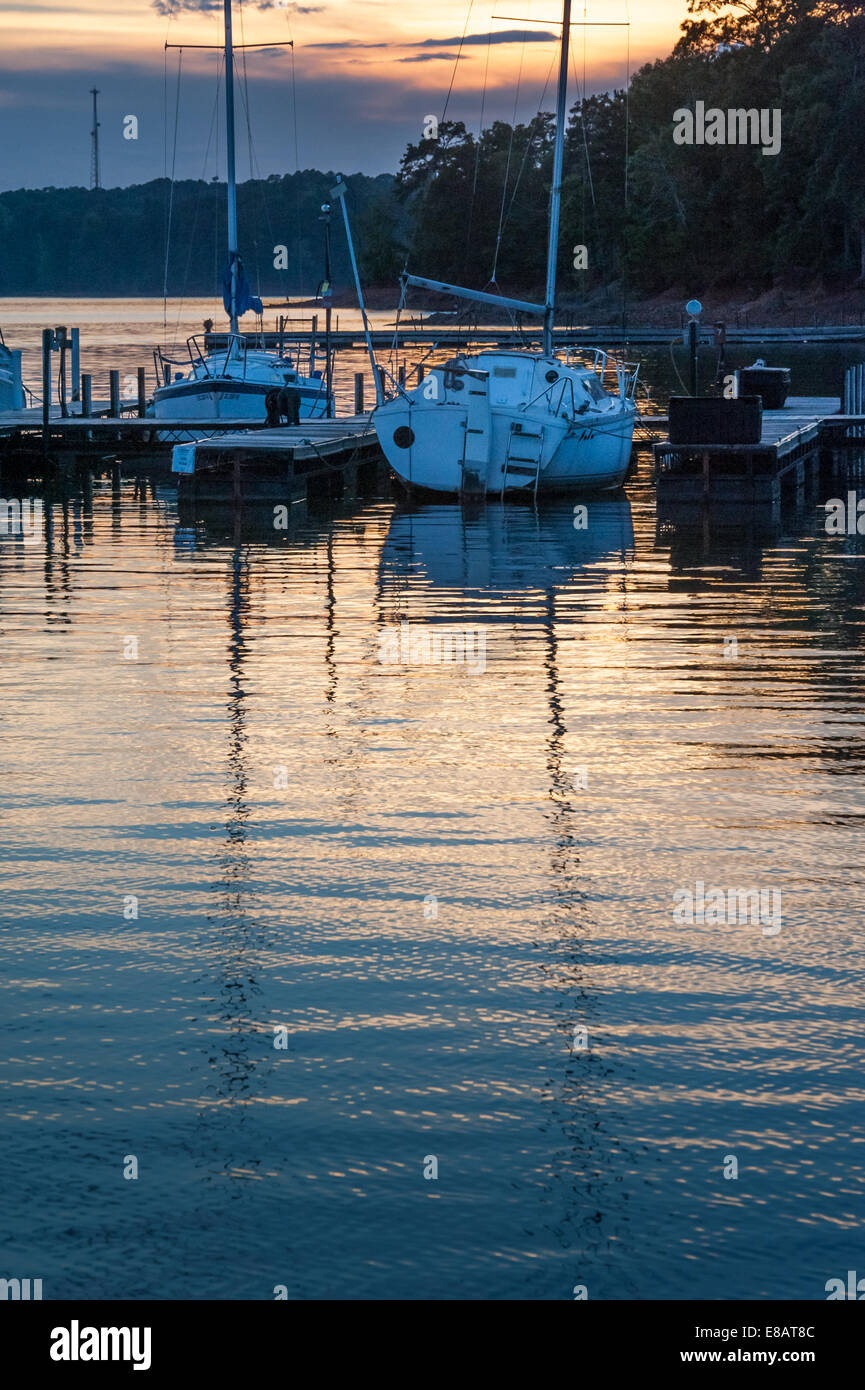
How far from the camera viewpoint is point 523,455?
1282 inches

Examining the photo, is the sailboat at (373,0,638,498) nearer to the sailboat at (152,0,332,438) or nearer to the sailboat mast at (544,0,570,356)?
the sailboat mast at (544,0,570,356)

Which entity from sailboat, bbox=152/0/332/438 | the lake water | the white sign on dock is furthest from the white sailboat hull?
the lake water

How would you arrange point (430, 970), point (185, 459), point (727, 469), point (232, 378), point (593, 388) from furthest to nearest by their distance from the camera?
point (232, 378) → point (593, 388) → point (185, 459) → point (727, 469) → point (430, 970)

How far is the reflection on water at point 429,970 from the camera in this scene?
602 cm

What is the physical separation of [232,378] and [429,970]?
119 feet

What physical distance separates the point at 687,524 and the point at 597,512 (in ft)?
8.39

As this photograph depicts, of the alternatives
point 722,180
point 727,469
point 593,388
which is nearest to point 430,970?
point 727,469

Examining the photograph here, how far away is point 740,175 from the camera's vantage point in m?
132

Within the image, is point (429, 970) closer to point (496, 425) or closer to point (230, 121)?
point (496, 425)

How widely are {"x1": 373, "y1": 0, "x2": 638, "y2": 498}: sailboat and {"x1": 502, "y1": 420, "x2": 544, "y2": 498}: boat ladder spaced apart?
0.02 metres

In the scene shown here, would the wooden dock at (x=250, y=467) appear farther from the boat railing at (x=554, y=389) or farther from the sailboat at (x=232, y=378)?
the sailboat at (x=232, y=378)

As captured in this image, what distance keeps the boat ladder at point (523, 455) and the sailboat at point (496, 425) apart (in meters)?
0.02

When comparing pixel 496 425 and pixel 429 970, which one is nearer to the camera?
pixel 429 970
